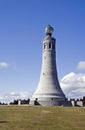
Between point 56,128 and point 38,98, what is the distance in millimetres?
59217

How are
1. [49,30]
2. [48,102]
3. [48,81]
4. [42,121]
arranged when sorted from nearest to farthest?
[42,121], [48,102], [48,81], [49,30]

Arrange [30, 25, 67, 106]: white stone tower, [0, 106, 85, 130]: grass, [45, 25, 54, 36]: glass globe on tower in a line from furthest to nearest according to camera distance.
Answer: [45, 25, 54, 36]: glass globe on tower
[30, 25, 67, 106]: white stone tower
[0, 106, 85, 130]: grass

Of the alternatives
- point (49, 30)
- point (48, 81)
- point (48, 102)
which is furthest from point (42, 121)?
point (49, 30)

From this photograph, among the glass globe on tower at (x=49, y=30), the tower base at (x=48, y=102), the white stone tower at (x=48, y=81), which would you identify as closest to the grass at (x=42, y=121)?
the tower base at (x=48, y=102)

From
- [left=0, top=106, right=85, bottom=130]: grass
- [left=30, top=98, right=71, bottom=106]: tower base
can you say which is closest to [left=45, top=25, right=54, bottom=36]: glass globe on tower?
[left=30, top=98, right=71, bottom=106]: tower base

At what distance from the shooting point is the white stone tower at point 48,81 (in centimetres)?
8781

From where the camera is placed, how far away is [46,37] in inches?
3900

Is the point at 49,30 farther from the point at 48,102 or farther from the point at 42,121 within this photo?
the point at 42,121

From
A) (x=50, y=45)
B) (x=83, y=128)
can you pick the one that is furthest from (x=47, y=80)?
(x=83, y=128)

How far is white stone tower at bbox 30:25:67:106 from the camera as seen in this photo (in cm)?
8781

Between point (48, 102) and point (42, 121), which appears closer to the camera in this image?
point (42, 121)

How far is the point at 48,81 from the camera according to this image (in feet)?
304

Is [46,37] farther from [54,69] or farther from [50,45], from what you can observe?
[54,69]

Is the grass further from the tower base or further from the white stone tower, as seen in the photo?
the white stone tower
